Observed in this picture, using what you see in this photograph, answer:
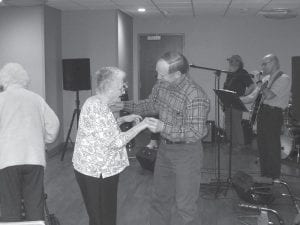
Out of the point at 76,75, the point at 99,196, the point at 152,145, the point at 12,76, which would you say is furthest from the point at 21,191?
the point at 76,75

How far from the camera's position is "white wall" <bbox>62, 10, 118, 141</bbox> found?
8500 millimetres

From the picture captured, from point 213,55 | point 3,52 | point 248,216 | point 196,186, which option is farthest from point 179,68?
point 213,55

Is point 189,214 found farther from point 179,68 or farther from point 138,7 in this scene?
point 138,7

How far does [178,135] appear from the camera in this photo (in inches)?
123

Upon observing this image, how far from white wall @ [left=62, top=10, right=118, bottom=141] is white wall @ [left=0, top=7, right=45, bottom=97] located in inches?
40.6

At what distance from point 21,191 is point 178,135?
4.31ft

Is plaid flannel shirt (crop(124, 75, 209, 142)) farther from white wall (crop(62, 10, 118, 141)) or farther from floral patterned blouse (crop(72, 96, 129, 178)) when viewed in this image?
white wall (crop(62, 10, 118, 141))

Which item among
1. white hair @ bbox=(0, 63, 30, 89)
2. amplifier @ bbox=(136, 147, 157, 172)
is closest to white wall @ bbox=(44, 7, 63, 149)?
amplifier @ bbox=(136, 147, 157, 172)

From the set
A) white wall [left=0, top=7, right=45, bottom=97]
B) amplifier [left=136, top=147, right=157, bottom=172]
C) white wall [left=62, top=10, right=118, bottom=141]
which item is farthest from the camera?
white wall [left=62, top=10, right=118, bottom=141]

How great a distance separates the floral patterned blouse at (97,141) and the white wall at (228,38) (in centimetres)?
723

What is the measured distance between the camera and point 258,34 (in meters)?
9.88

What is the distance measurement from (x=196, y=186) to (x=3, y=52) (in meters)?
5.34

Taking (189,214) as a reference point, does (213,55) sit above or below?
above

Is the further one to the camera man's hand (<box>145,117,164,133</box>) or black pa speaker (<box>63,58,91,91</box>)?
black pa speaker (<box>63,58,91,91</box>)
